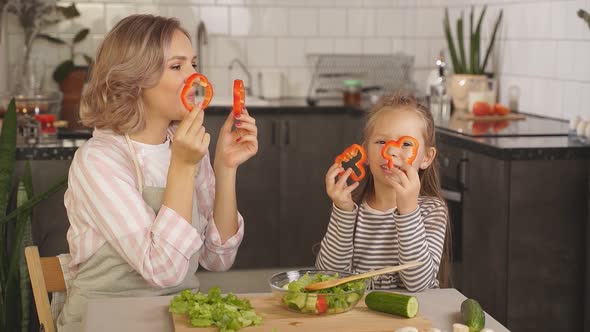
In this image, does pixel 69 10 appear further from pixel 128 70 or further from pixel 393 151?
pixel 393 151

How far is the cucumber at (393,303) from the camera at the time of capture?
5.76 ft

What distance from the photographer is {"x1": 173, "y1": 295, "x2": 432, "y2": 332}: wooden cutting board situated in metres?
1.70

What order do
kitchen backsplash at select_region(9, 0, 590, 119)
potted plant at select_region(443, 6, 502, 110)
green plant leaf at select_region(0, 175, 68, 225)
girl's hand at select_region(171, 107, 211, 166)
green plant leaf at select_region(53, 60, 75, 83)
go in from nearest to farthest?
girl's hand at select_region(171, 107, 211, 166)
green plant leaf at select_region(0, 175, 68, 225)
potted plant at select_region(443, 6, 502, 110)
green plant leaf at select_region(53, 60, 75, 83)
kitchen backsplash at select_region(9, 0, 590, 119)

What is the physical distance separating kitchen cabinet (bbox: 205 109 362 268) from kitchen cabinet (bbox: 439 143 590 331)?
1.69m

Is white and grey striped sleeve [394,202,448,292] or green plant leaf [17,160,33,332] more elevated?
white and grey striped sleeve [394,202,448,292]

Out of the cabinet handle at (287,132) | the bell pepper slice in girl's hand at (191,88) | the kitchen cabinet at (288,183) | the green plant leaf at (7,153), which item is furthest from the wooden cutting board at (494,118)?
the bell pepper slice in girl's hand at (191,88)

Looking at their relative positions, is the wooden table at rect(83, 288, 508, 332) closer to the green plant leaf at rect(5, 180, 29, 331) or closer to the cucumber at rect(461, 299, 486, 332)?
the cucumber at rect(461, 299, 486, 332)

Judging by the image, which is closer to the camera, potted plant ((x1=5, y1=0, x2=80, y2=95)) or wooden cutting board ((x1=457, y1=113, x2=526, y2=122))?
wooden cutting board ((x1=457, y1=113, x2=526, y2=122))

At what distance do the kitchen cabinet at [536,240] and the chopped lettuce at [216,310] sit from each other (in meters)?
1.77

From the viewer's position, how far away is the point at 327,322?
68.6 inches

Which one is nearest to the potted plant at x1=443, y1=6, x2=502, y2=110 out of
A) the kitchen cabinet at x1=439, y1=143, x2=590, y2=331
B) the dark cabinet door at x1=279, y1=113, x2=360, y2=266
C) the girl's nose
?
the dark cabinet door at x1=279, y1=113, x2=360, y2=266

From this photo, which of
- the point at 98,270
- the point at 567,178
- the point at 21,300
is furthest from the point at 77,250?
the point at 567,178

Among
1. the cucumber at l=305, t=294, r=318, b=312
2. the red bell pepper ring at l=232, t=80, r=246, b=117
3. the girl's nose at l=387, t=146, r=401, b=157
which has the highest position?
the red bell pepper ring at l=232, t=80, r=246, b=117

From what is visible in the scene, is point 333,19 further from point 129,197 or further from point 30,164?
point 129,197
